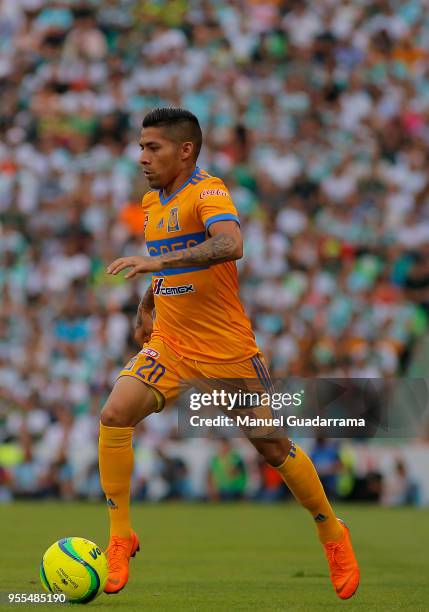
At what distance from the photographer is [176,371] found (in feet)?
23.8

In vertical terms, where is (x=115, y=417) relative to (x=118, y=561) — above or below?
above

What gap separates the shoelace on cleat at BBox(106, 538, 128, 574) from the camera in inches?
278

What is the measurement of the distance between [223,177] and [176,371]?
1267cm

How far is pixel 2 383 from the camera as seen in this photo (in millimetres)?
18375

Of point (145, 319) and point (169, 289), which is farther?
point (145, 319)

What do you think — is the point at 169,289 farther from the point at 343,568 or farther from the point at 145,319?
the point at 343,568

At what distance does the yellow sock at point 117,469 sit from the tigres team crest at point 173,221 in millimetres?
1172

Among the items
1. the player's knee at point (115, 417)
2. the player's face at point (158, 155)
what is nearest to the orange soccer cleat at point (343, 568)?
the player's knee at point (115, 417)

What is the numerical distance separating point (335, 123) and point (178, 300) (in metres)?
14.4

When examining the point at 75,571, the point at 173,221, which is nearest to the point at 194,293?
the point at 173,221

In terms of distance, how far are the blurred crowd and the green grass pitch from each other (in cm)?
222

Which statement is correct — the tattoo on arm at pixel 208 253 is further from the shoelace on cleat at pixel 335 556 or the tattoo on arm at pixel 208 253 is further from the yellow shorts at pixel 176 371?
the shoelace on cleat at pixel 335 556

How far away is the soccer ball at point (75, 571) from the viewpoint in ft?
22.0

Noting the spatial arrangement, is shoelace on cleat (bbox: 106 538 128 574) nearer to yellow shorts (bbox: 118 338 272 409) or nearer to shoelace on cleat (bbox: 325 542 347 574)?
yellow shorts (bbox: 118 338 272 409)
